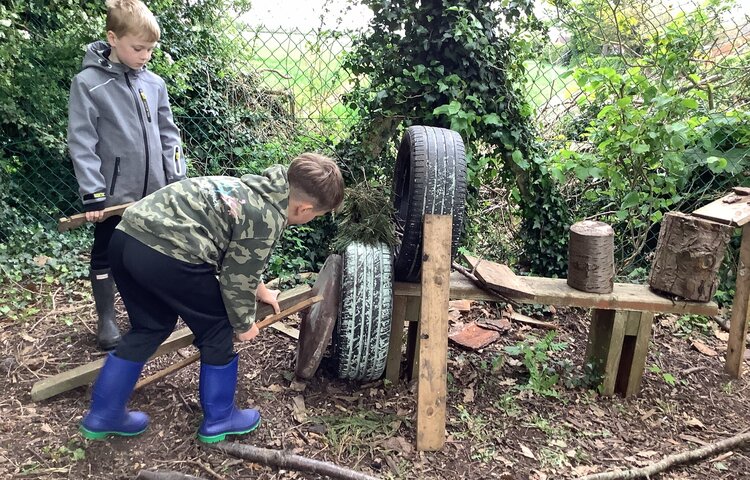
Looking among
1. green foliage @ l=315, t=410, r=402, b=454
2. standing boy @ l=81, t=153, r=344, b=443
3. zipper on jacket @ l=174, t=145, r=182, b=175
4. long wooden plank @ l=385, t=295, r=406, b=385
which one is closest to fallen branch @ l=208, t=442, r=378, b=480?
green foliage @ l=315, t=410, r=402, b=454

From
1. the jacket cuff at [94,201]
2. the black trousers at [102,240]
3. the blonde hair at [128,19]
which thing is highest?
the blonde hair at [128,19]

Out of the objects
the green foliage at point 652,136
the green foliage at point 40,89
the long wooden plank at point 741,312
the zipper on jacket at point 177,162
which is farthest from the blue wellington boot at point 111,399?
the long wooden plank at point 741,312

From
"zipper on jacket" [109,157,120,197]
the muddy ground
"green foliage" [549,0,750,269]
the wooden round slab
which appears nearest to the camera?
the muddy ground

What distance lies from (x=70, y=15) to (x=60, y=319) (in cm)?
217

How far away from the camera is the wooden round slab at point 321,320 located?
2963 mm

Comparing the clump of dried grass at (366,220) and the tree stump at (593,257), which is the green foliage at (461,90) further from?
the tree stump at (593,257)

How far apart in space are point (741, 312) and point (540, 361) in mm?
1258

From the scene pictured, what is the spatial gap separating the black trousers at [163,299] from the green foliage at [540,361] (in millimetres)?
Result: 1746

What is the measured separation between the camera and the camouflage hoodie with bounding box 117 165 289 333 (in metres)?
2.22

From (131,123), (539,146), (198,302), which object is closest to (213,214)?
(198,302)

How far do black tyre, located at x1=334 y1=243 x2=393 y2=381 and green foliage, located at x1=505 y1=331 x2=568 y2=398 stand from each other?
3.04 feet

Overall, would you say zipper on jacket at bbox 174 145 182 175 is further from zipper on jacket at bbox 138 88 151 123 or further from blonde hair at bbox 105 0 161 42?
blonde hair at bbox 105 0 161 42

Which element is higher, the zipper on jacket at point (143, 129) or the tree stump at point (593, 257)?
the zipper on jacket at point (143, 129)

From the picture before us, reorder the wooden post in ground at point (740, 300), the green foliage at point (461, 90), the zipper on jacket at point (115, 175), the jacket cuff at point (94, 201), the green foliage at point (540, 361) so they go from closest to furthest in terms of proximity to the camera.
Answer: the jacket cuff at point (94, 201) < the zipper on jacket at point (115, 175) < the green foliage at point (540, 361) < the wooden post in ground at point (740, 300) < the green foliage at point (461, 90)
